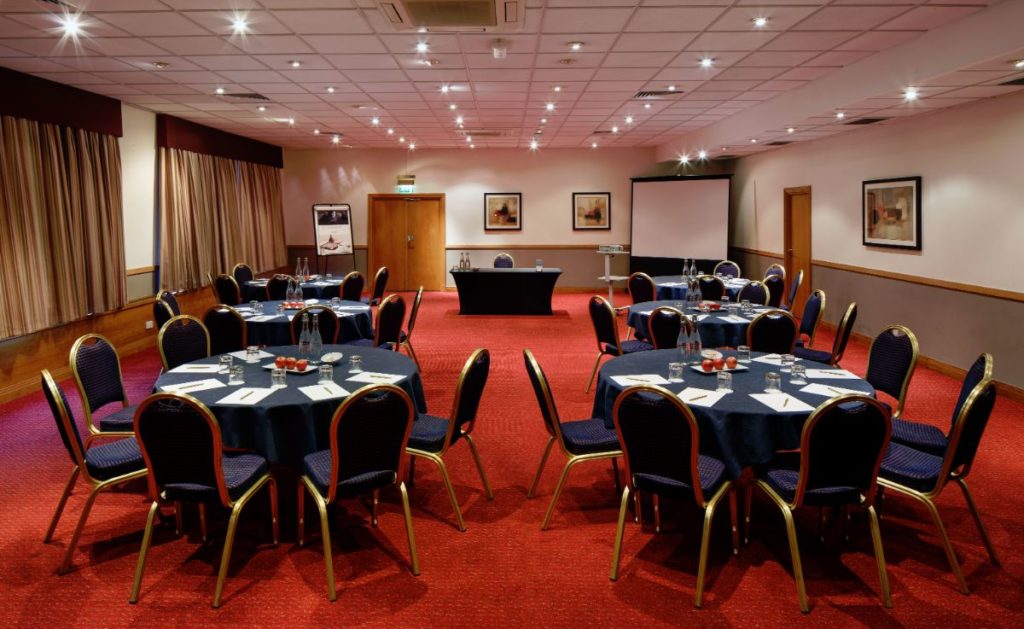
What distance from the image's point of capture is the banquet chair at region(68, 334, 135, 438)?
404 cm

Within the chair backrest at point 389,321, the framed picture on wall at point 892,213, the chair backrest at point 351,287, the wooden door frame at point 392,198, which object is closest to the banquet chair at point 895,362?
the chair backrest at point 389,321

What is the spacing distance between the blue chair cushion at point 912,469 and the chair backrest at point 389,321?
4058 mm

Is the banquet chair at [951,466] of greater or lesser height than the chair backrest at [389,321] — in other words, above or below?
below

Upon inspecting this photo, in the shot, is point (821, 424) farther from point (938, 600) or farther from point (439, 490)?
point (439, 490)

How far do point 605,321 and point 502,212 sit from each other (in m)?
9.11

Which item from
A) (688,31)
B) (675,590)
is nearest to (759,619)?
(675,590)

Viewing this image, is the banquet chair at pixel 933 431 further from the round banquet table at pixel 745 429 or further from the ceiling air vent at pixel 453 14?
the ceiling air vent at pixel 453 14

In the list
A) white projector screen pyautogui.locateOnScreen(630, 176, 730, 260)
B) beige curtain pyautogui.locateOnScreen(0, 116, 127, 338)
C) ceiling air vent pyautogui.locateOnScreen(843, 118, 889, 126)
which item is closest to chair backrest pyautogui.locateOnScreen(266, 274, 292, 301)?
beige curtain pyautogui.locateOnScreen(0, 116, 127, 338)

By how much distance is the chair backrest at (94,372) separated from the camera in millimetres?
4051

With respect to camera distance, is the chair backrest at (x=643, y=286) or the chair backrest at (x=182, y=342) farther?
the chair backrest at (x=643, y=286)

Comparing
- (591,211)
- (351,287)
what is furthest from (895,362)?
(591,211)

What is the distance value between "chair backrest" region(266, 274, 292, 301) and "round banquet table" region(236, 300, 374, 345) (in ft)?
4.53

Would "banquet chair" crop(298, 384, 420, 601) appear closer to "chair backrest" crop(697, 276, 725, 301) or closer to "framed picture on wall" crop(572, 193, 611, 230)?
"chair backrest" crop(697, 276, 725, 301)

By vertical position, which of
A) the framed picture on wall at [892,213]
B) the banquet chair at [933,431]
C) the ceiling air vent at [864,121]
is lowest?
the banquet chair at [933,431]
